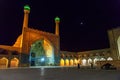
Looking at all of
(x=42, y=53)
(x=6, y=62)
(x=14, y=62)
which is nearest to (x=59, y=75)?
(x=6, y=62)

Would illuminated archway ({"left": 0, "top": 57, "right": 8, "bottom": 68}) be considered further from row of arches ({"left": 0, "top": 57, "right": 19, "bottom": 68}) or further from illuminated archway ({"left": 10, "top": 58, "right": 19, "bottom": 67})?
illuminated archway ({"left": 10, "top": 58, "right": 19, "bottom": 67})

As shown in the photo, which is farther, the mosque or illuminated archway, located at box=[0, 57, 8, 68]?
the mosque

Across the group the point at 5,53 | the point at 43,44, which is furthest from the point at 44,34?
the point at 5,53

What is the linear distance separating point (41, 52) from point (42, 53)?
1.60ft

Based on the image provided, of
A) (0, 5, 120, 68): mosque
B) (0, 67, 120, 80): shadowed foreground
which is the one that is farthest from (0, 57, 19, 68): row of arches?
(0, 67, 120, 80): shadowed foreground

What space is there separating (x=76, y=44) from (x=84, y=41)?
446cm

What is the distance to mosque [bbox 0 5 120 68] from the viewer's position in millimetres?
31619

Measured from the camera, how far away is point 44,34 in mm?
40062

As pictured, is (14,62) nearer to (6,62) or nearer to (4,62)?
(6,62)

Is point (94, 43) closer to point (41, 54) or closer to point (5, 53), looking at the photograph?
point (41, 54)

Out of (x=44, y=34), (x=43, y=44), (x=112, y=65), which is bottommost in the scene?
(x=112, y=65)

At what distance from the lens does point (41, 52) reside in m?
43.2

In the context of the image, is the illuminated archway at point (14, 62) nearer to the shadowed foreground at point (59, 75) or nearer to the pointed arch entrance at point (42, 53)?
the pointed arch entrance at point (42, 53)

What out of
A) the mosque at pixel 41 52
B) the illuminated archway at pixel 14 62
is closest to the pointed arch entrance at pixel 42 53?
the mosque at pixel 41 52
